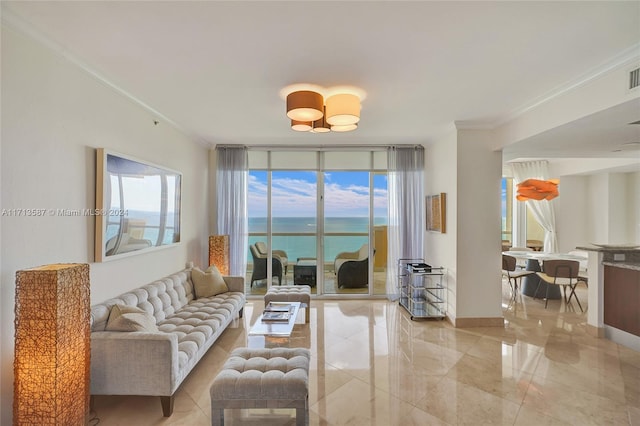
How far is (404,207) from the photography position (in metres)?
5.32

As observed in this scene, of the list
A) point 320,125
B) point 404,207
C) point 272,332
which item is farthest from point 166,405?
point 404,207

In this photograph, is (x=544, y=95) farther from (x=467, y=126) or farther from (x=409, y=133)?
(x=409, y=133)

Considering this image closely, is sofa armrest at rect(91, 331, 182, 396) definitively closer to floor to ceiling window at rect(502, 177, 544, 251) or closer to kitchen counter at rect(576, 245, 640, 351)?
kitchen counter at rect(576, 245, 640, 351)

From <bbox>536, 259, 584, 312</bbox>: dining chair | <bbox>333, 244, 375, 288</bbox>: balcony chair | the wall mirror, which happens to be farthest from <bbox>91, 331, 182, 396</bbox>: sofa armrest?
<bbox>536, 259, 584, 312</bbox>: dining chair

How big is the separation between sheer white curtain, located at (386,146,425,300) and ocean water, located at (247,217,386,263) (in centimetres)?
36

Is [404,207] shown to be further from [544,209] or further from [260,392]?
[544,209]

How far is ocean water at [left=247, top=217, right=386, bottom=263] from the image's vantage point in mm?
5512

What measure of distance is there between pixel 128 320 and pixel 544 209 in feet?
28.7

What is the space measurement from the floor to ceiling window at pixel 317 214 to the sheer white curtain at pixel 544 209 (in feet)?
15.0

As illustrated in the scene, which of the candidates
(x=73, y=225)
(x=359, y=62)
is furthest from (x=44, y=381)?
(x=359, y=62)

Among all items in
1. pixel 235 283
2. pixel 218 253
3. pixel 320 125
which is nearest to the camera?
pixel 320 125

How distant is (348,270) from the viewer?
5.57 m

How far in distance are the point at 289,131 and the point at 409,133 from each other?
1836 mm

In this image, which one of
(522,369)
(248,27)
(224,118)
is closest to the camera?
(248,27)
